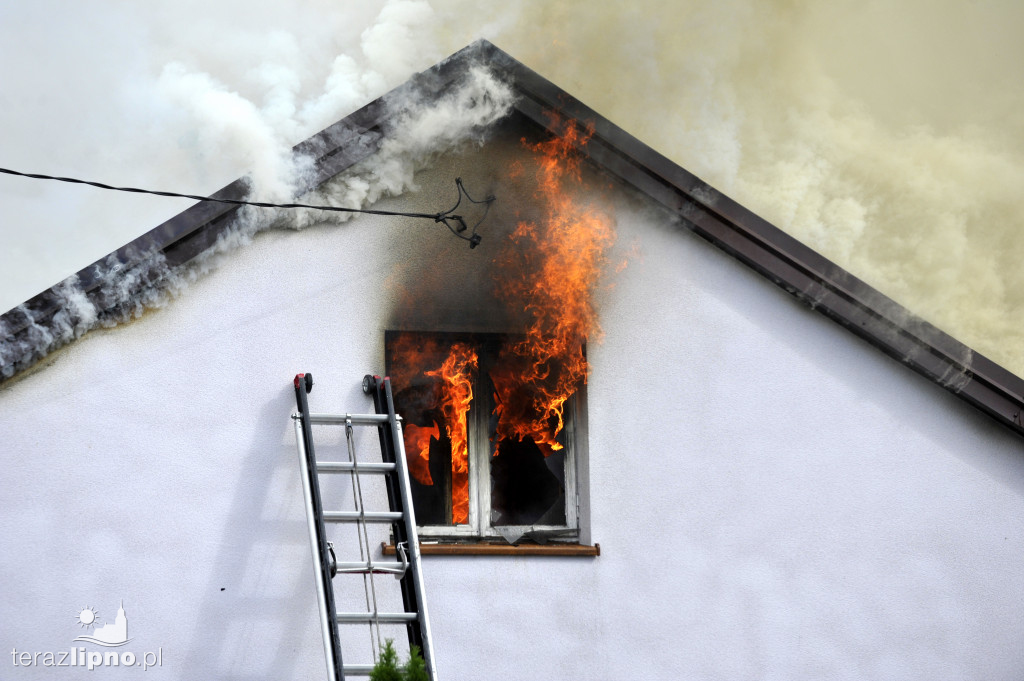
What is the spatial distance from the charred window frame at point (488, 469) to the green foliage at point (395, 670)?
4.48ft

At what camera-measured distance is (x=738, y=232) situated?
6020 mm

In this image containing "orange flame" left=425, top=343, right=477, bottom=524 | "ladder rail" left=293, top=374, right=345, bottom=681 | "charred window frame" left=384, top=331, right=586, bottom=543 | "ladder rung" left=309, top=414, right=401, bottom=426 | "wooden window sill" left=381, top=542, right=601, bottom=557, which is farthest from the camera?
"orange flame" left=425, top=343, right=477, bottom=524

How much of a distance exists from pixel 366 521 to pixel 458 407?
1.11m

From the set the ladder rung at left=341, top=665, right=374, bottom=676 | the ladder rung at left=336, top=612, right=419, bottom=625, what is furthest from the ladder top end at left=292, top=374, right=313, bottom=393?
the ladder rung at left=341, top=665, right=374, bottom=676

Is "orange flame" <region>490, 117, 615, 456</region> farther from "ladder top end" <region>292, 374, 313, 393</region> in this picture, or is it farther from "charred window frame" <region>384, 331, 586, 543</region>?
"ladder top end" <region>292, 374, 313, 393</region>

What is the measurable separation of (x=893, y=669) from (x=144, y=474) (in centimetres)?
451

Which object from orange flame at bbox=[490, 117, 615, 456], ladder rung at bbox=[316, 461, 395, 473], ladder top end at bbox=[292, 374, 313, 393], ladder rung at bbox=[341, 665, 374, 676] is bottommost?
ladder rung at bbox=[341, 665, 374, 676]

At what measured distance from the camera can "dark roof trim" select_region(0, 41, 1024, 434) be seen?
5832 millimetres

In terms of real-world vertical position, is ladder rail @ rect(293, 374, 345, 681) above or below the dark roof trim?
below

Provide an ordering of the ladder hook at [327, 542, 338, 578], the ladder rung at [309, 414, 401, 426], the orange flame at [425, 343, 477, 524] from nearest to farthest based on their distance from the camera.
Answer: the ladder hook at [327, 542, 338, 578] → the ladder rung at [309, 414, 401, 426] → the orange flame at [425, 343, 477, 524]

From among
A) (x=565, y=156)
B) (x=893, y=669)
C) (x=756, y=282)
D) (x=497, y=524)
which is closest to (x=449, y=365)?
(x=497, y=524)

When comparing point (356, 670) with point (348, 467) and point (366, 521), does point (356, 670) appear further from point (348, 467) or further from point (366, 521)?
point (348, 467)

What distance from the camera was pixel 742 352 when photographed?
6.00 metres

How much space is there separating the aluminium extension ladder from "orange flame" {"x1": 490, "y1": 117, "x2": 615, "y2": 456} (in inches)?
35.5
